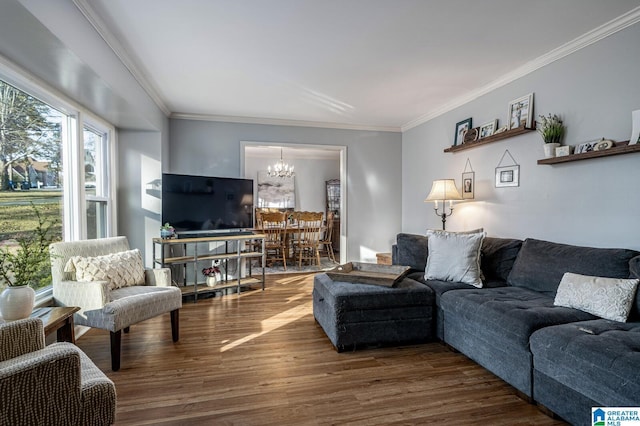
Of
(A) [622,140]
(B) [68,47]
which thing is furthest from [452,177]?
(B) [68,47]

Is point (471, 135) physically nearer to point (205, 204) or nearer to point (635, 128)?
point (635, 128)

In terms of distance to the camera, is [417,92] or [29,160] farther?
[417,92]

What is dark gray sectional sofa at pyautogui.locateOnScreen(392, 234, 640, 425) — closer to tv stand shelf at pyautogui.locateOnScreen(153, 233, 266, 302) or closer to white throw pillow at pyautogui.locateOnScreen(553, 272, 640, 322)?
white throw pillow at pyautogui.locateOnScreen(553, 272, 640, 322)

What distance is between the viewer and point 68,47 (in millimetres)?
2006

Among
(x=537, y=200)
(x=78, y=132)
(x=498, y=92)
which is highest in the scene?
(x=498, y=92)

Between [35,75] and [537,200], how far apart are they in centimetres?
431

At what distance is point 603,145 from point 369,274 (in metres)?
2.09

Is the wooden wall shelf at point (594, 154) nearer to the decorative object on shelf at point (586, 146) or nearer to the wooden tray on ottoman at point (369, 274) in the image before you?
the decorative object on shelf at point (586, 146)

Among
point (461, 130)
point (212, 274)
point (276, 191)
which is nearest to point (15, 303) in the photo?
point (212, 274)

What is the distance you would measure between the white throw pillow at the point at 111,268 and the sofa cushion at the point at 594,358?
10.1 feet

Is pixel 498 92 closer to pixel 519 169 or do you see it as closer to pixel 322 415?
pixel 519 169

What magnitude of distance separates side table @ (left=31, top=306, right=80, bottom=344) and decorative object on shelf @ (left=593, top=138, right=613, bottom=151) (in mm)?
3914

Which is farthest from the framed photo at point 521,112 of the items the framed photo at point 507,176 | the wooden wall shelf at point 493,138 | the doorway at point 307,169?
the doorway at point 307,169

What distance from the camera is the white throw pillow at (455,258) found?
9.48 feet
